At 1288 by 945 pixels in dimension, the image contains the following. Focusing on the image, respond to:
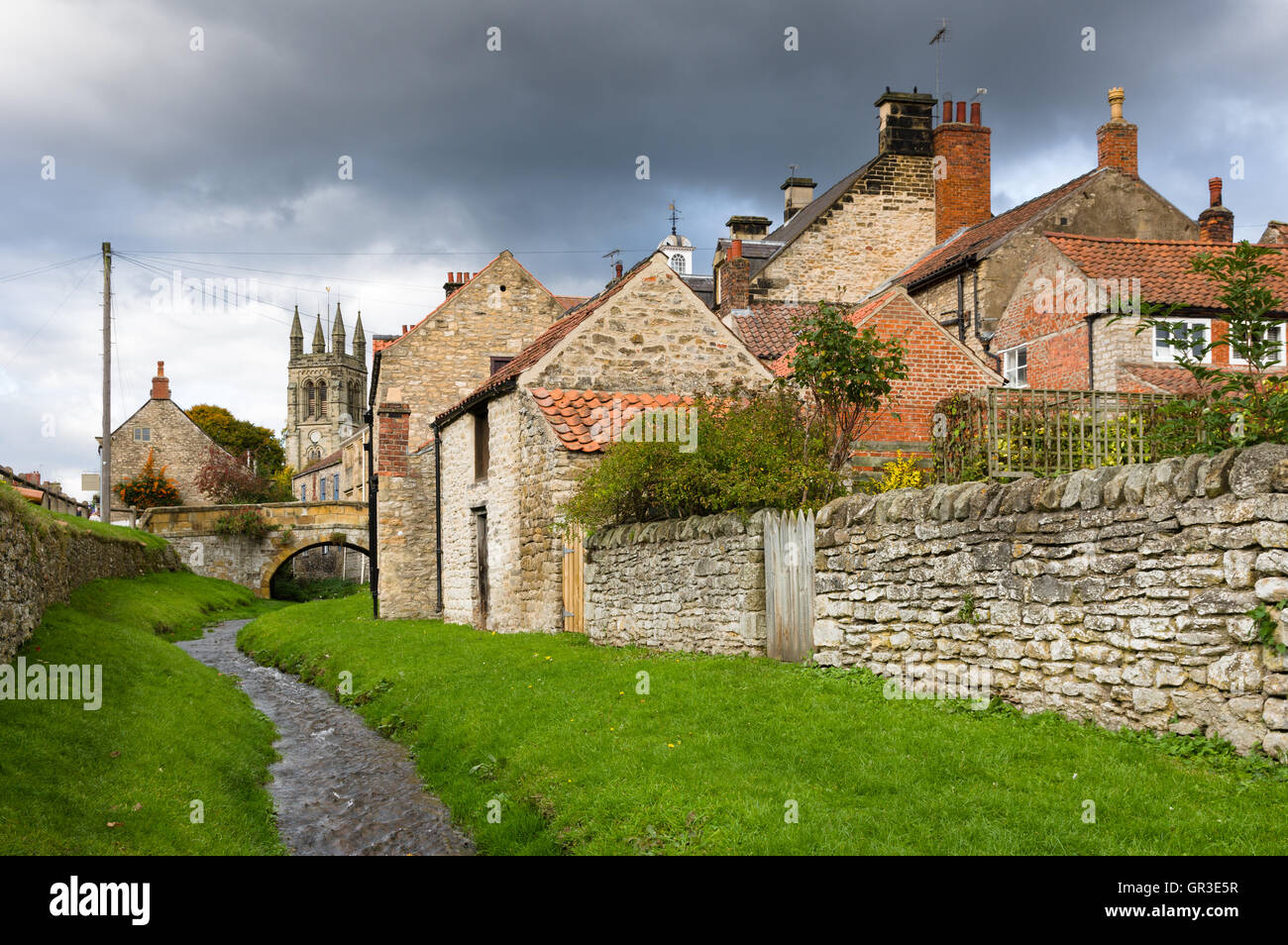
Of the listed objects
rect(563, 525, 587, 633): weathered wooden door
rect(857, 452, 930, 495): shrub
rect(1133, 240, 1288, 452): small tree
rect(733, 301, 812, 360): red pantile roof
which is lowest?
rect(563, 525, 587, 633): weathered wooden door

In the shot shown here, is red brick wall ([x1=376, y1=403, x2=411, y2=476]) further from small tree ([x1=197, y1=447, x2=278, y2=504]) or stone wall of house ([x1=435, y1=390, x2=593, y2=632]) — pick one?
small tree ([x1=197, y1=447, x2=278, y2=504])

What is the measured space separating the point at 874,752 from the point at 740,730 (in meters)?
1.44

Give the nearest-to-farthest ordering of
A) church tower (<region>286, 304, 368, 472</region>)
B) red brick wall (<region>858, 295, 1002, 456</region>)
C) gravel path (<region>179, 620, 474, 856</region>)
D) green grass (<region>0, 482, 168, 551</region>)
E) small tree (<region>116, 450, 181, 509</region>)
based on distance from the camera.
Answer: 1. gravel path (<region>179, 620, 474, 856</region>)
2. green grass (<region>0, 482, 168, 551</region>)
3. red brick wall (<region>858, 295, 1002, 456</region>)
4. small tree (<region>116, 450, 181, 509</region>)
5. church tower (<region>286, 304, 368, 472</region>)

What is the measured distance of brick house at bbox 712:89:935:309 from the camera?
33.1 metres

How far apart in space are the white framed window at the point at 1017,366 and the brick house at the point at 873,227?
342 inches

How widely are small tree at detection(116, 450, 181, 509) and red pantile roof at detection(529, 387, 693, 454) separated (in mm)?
41701

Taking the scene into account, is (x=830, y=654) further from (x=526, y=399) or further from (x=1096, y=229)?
(x=1096, y=229)

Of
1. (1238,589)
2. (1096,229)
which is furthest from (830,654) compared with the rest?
(1096,229)

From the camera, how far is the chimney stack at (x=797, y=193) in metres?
44.6

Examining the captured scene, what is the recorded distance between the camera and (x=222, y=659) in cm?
2184

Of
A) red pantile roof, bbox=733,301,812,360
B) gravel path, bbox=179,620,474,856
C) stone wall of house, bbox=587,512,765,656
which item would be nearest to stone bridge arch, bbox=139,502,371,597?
red pantile roof, bbox=733,301,812,360

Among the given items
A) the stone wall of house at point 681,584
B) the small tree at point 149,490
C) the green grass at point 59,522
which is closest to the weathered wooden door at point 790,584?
the stone wall of house at point 681,584

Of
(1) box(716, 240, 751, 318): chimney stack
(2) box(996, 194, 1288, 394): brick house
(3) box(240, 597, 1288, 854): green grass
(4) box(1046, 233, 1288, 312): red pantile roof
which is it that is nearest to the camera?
(3) box(240, 597, 1288, 854): green grass

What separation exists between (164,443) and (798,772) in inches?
2310
